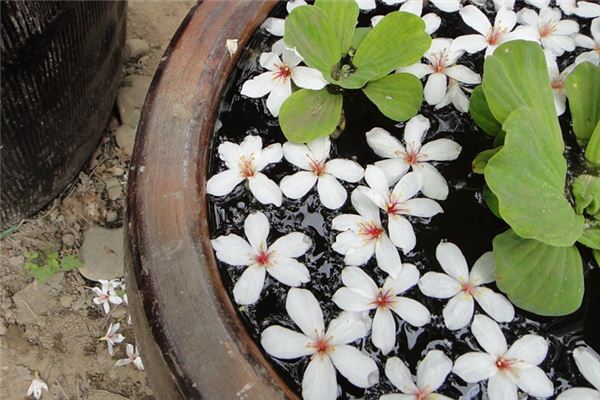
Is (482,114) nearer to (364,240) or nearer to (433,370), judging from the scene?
(364,240)

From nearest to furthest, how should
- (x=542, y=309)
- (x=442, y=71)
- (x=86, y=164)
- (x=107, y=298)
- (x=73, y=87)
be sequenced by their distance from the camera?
(x=542, y=309)
(x=442, y=71)
(x=73, y=87)
(x=107, y=298)
(x=86, y=164)

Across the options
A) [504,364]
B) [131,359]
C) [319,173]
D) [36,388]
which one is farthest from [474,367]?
[36,388]

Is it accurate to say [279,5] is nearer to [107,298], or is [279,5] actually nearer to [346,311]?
[346,311]

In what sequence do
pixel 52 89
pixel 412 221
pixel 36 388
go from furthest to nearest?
pixel 36 388, pixel 52 89, pixel 412 221

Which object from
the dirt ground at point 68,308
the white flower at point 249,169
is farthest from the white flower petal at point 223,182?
the dirt ground at point 68,308

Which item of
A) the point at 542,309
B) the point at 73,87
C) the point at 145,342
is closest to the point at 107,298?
the point at 73,87

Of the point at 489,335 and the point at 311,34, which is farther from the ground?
the point at 311,34

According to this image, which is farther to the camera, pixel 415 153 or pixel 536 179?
pixel 415 153
